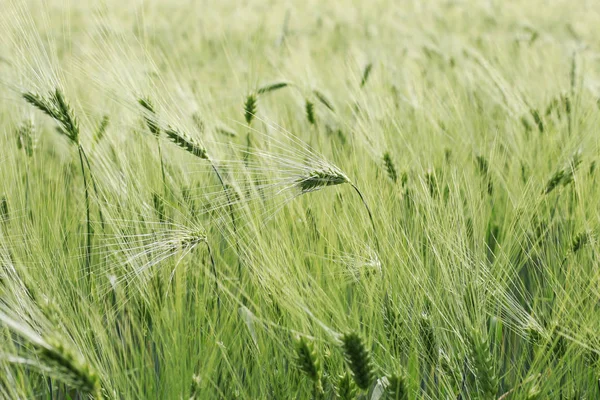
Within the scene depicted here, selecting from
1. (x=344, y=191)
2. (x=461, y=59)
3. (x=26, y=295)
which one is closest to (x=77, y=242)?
(x=26, y=295)

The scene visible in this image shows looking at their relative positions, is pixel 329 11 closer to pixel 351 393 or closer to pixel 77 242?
pixel 77 242

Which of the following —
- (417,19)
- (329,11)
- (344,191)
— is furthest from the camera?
(329,11)

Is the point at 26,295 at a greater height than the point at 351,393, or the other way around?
the point at 26,295

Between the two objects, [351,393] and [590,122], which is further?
[590,122]

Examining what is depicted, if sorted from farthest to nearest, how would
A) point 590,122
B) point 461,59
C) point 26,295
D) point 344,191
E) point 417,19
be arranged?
point 417,19 → point 461,59 → point 590,122 → point 344,191 → point 26,295

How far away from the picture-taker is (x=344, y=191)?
125cm

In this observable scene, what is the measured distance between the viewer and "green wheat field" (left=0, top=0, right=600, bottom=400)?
0.93 m

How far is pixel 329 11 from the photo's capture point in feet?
19.9

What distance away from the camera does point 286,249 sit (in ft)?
3.32

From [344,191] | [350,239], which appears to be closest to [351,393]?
[350,239]

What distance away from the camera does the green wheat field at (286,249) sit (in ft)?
3.04

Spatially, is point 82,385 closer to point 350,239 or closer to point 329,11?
point 350,239

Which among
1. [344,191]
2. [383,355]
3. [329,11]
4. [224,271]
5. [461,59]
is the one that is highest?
[329,11]

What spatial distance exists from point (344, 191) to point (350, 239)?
188mm
